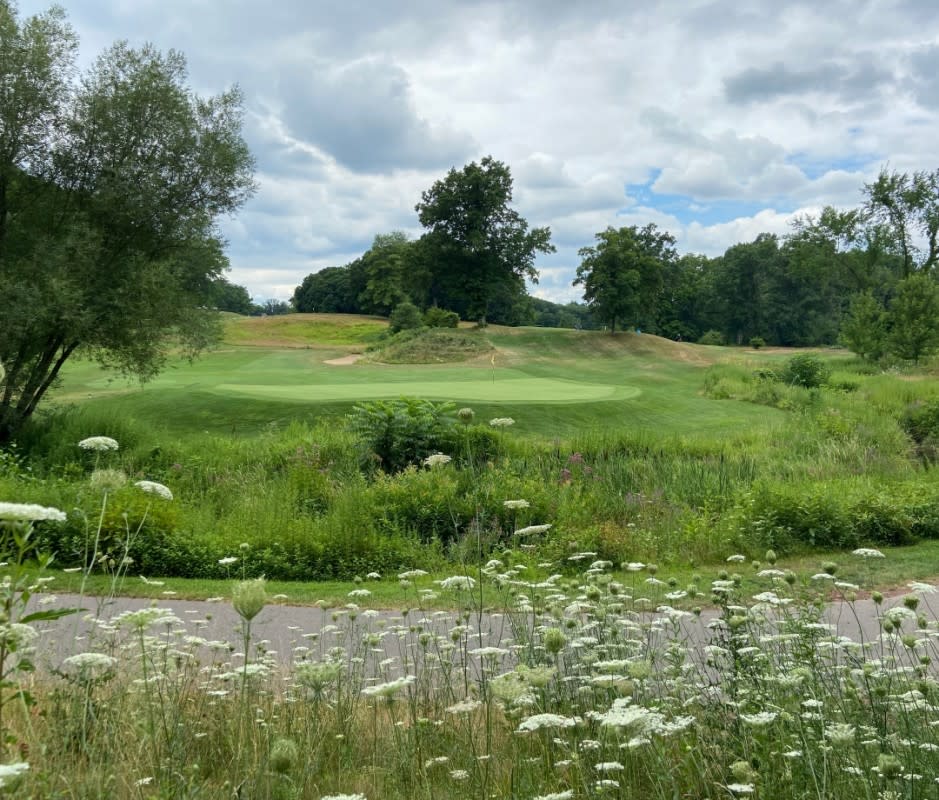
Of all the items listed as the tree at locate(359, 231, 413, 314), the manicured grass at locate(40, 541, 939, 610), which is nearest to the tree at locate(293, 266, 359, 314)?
the tree at locate(359, 231, 413, 314)

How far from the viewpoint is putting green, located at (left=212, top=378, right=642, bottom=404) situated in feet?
70.7

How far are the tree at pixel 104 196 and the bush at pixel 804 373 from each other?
23.2 m

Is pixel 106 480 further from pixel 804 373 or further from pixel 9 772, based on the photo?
pixel 804 373

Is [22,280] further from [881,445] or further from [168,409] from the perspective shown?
[881,445]

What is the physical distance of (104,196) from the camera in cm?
1661

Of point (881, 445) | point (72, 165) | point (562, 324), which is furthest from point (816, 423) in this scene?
point (562, 324)

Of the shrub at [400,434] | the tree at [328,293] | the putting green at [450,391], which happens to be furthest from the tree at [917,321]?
the tree at [328,293]

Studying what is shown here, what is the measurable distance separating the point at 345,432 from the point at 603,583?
10.8m

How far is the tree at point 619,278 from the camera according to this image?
41.0 m

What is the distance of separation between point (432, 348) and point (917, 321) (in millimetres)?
23560

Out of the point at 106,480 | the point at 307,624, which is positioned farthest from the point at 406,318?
the point at 106,480

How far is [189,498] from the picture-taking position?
11.8 meters

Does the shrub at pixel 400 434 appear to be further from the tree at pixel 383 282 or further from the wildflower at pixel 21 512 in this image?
the tree at pixel 383 282

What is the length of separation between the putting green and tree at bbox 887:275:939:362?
720 inches
